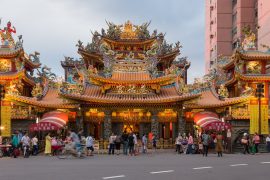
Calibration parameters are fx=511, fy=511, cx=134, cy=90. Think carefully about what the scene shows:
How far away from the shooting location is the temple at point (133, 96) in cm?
3953

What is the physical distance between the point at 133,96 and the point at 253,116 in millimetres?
9655

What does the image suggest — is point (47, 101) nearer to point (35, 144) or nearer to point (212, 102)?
point (35, 144)

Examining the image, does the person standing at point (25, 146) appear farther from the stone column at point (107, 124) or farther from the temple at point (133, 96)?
the stone column at point (107, 124)

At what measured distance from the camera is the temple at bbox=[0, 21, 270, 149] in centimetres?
3953

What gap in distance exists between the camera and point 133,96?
1617 inches

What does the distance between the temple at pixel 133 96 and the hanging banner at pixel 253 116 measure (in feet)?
0.30

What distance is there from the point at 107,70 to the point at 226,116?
33.5 feet

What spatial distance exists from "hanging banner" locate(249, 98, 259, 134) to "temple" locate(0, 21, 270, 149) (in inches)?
3.6

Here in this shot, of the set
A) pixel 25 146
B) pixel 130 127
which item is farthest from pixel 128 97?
pixel 25 146

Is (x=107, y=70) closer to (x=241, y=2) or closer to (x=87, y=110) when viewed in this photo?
(x=87, y=110)

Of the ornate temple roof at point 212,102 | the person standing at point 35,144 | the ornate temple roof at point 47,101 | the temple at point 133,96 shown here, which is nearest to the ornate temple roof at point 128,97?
the temple at point 133,96

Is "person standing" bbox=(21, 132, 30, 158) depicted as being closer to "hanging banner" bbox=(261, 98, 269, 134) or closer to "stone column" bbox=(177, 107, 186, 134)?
"stone column" bbox=(177, 107, 186, 134)

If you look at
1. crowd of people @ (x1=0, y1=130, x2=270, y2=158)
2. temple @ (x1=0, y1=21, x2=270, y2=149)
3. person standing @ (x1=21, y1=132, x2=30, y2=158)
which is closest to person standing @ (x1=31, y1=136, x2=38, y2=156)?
crowd of people @ (x1=0, y1=130, x2=270, y2=158)

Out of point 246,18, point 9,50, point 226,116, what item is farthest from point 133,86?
point 246,18
